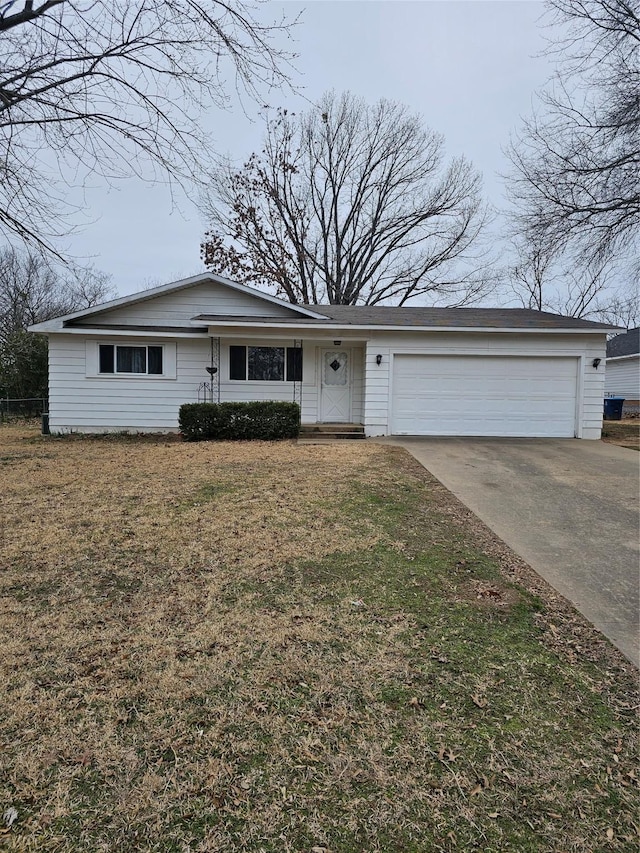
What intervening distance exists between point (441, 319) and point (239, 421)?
18.9 feet

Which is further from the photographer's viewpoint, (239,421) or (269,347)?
(269,347)

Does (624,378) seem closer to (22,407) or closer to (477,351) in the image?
(477,351)

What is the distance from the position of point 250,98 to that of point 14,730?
6.39 m

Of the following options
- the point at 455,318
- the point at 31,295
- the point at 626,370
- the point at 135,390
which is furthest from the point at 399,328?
the point at 31,295

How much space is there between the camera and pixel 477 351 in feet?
38.3

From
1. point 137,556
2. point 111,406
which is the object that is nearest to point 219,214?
point 111,406

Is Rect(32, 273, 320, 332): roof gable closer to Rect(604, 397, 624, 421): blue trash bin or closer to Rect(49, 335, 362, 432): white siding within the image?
Rect(49, 335, 362, 432): white siding

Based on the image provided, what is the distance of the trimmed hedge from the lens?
10.9m

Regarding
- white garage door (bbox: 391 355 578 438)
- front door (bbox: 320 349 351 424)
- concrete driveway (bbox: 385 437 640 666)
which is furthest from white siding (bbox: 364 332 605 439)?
concrete driveway (bbox: 385 437 640 666)

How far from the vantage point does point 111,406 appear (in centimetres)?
1232

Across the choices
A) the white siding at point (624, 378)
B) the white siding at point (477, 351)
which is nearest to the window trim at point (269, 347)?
the white siding at point (477, 351)

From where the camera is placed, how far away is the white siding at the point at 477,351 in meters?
11.7

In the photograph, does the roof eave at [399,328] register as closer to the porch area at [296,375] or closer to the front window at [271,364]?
the porch area at [296,375]

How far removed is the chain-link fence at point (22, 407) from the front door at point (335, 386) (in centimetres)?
1132
